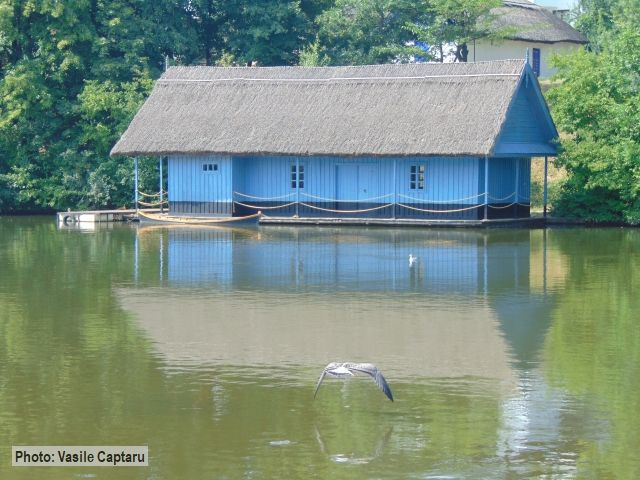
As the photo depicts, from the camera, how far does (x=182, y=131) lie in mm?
40281

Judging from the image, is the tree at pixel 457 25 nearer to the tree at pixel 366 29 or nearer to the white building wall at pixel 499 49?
the tree at pixel 366 29

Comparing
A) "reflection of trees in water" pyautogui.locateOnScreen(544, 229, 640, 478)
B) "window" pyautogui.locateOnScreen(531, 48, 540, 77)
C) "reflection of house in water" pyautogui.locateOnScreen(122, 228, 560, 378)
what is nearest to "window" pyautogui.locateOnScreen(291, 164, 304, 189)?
"reflection of house in water" pyautogui.locateOnScreen(122, 228, 560, 378)

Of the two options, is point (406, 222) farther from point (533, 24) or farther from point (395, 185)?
point (533, 24)

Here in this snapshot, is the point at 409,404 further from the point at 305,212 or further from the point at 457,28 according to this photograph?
the point at 457,28

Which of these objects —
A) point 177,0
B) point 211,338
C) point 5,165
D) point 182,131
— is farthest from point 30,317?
point 177,0

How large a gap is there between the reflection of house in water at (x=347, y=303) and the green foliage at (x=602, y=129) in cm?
620

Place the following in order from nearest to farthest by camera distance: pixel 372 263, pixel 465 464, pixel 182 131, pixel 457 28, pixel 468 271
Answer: pixel 465 464
pixel 468 271
pixel 372 263
pixel 182 131
pixel 457 28

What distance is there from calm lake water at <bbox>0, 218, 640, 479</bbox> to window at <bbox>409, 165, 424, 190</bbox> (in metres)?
11.3

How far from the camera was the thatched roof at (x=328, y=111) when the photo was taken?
37.1 m

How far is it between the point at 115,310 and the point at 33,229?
63.5 ft

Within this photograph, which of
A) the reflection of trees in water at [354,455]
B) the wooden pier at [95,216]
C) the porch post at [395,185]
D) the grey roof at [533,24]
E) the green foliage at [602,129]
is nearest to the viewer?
the reflection of trees in water at [354,455]

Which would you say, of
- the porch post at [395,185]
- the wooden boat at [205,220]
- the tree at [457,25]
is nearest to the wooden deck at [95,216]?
the wooden boat at [205,220]

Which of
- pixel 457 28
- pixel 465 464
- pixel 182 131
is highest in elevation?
pixel 457 28

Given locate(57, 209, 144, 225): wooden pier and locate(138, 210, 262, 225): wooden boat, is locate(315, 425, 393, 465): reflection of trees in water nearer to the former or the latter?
locate(138, 210, 262, 225): wooden boat
